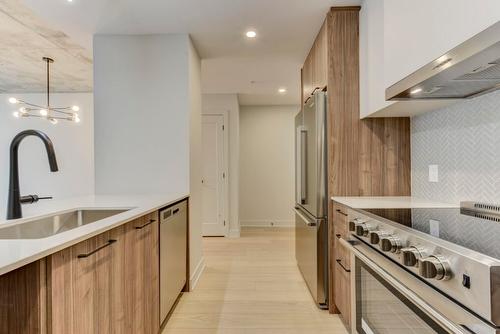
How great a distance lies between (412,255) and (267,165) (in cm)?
530

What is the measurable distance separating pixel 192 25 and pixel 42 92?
13.8ft

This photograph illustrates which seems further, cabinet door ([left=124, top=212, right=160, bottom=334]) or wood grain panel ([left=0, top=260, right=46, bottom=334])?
cabinet door ([left=124, top=212, right=160, bottom=334])

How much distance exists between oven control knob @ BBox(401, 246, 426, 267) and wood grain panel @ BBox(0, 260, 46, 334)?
3.76 feet

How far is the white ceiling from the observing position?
2.49 metres

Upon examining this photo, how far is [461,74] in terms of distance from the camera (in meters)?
1.29

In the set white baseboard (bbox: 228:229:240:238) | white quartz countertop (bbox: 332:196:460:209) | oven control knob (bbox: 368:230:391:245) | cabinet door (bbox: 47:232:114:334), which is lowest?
white baseboard (bbox: 228:229:240:238)

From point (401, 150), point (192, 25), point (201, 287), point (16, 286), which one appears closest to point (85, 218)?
point (16, 286)

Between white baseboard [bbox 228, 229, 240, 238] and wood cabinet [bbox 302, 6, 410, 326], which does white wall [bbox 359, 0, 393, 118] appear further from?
white baseboard [bbox 228, 229, 240, 238]

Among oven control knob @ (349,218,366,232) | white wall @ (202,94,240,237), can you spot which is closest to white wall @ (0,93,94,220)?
white wall @ (202,94,240,237)

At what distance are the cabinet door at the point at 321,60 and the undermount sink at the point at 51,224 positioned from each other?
1892 millimetres

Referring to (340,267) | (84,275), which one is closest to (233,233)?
(340,267)

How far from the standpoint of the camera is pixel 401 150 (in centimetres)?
248

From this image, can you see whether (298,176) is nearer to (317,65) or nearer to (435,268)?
(317,65)

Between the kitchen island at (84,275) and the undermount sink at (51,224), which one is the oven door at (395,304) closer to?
the kitchen island at (84,275)
